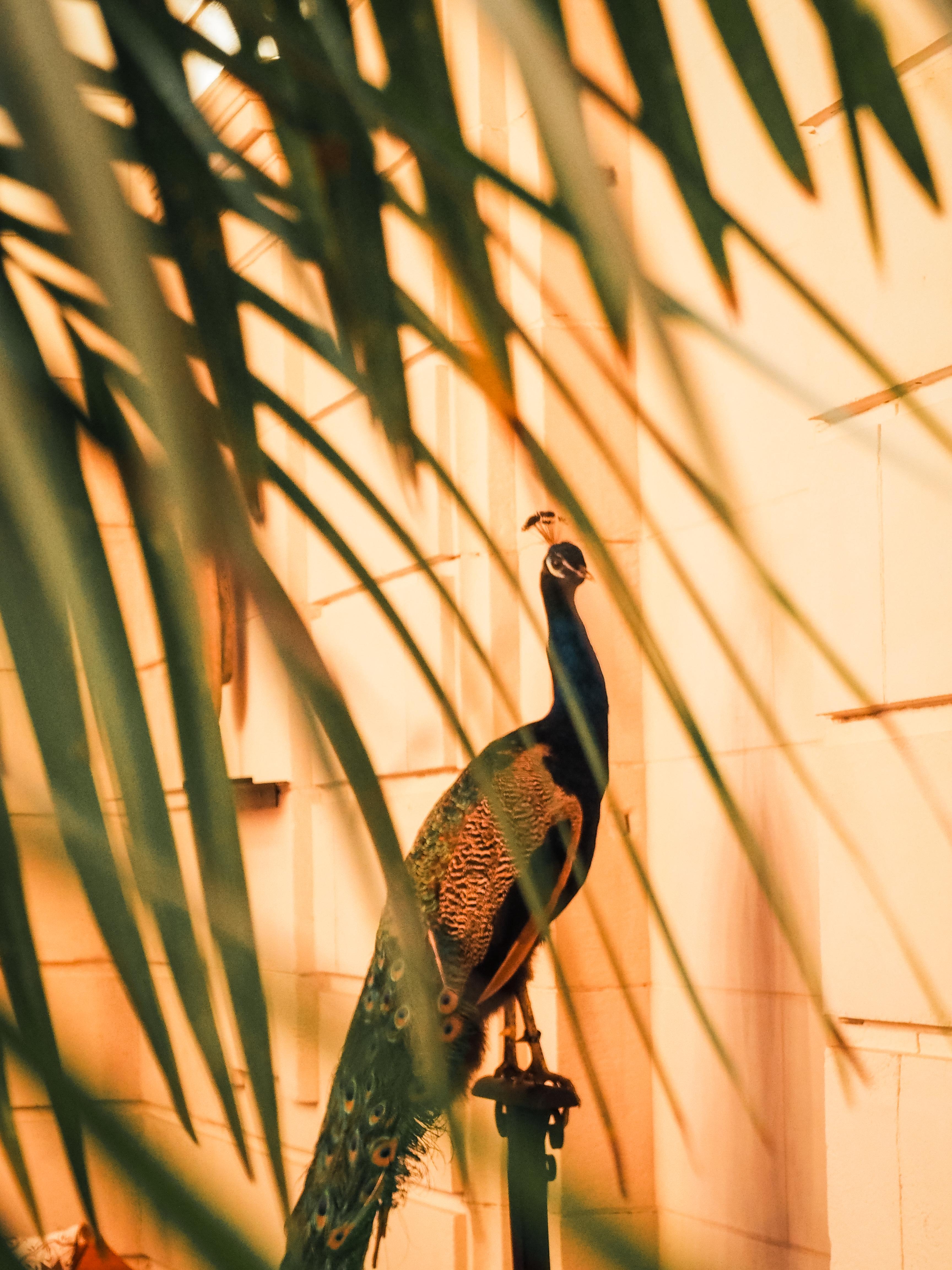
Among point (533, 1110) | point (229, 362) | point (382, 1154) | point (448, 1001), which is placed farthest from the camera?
point (448, 1001)

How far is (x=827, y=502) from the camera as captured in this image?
6.03ft

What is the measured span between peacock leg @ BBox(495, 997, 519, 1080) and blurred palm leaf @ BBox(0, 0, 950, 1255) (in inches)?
72.8

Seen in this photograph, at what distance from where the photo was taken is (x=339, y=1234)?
1.94 metres

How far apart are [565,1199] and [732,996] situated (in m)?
2.39

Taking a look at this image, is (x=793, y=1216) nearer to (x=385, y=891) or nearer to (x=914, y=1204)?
(x=914, y=1204)

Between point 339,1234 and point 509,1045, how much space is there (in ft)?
1.40

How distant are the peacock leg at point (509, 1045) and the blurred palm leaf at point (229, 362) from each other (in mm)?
1849

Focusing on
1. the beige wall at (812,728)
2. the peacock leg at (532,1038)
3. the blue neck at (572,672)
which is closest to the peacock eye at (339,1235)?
the peacock leg at (532,1038)

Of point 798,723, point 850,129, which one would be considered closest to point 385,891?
point 850,129

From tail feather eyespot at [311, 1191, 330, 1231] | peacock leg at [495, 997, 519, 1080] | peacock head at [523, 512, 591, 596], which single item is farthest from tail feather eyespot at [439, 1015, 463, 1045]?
peacock head at [523, 512, 591, 596]

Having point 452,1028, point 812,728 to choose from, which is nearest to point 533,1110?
point 452,1028

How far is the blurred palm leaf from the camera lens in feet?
0.63

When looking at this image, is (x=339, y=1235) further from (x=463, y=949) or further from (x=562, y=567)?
(x=562, y=567)

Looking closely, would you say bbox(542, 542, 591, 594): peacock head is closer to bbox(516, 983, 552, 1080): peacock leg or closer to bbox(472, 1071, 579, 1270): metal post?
bbox(516, 983, 552, 1080): peacock leg
